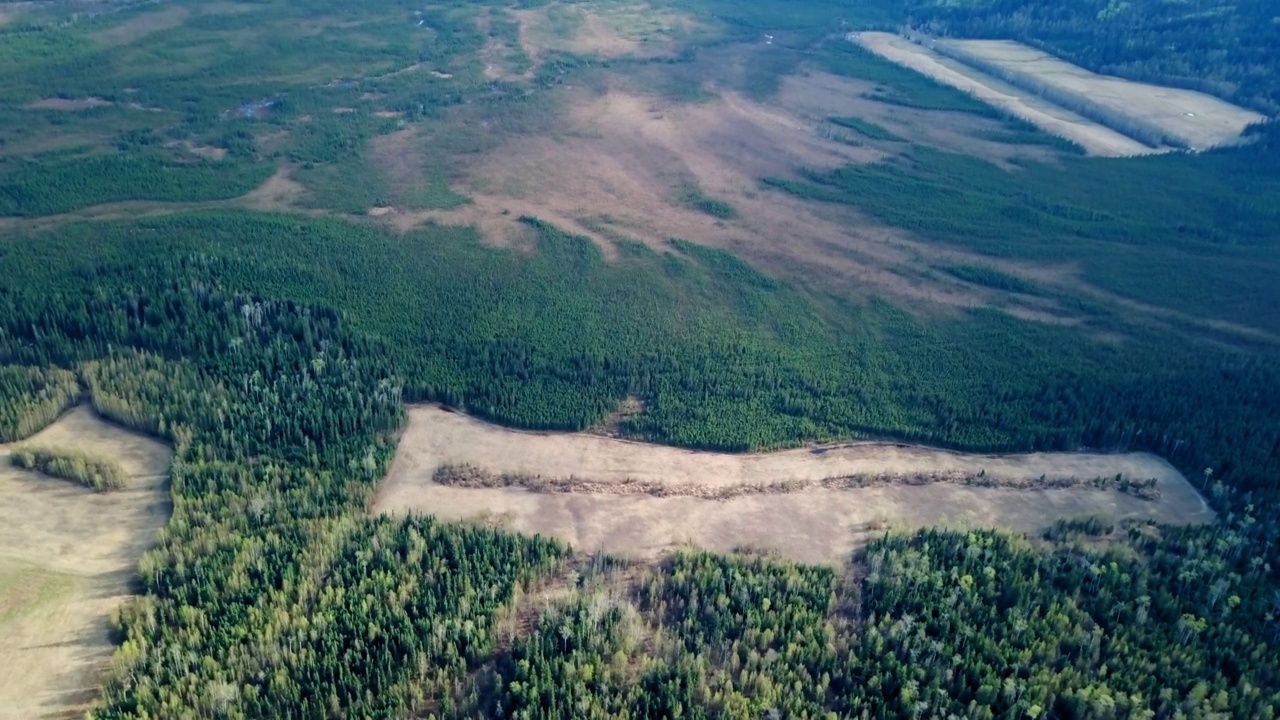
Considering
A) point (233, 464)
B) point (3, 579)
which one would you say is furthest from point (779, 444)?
point (3, 579)

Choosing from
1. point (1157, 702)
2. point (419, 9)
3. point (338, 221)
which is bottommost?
point (1157, 702)

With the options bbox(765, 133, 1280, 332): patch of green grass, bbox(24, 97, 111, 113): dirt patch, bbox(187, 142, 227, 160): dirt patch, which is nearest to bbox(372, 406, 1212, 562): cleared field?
bbox(765, 133, 1280, 332): patch of green grass

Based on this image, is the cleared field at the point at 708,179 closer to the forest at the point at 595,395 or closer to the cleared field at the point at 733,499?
the forest at the point at 595,395

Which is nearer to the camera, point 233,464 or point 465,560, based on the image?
point 465,560

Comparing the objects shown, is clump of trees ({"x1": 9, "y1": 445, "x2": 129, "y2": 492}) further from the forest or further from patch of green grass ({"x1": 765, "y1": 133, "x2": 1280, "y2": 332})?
patch of green grass ({"x1": 765, "y1": 133, "x2": 1280, "y2": 332})

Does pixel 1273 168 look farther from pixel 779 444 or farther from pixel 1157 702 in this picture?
pixel 1157 702

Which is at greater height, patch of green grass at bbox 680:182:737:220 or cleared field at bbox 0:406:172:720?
patch of green grass at bbox 680:182:737:220

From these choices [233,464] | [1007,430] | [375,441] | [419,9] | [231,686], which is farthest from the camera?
[419,9]
